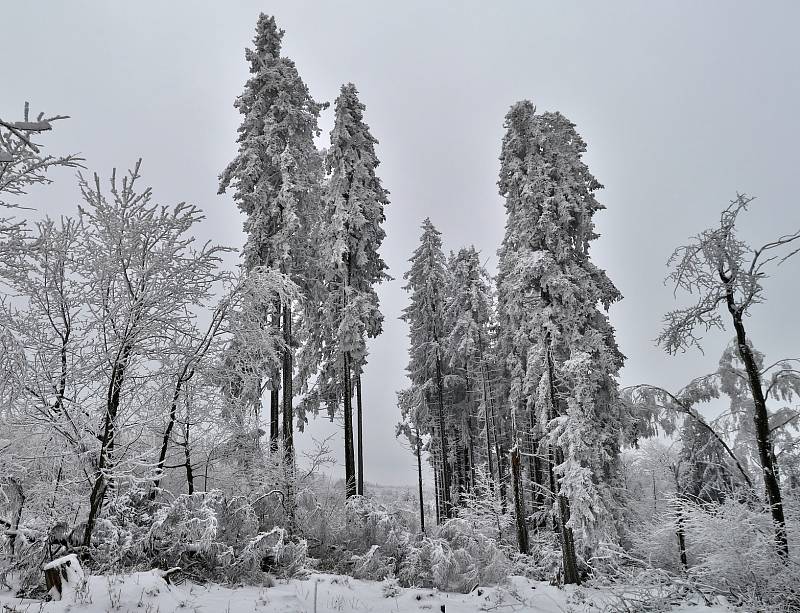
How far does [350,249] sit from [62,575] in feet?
46.0

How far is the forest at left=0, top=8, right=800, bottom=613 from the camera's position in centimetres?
657

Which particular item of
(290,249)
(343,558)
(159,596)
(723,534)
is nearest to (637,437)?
(723,534)

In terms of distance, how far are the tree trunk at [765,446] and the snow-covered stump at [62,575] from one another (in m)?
9.08

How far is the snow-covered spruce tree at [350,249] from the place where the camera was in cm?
1764

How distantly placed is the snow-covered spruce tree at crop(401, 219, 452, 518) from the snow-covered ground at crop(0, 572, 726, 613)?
51.5 ft

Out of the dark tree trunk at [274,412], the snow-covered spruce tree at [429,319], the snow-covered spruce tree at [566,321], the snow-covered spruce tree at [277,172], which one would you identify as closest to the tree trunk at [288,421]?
the snow-covered spruce tree at [277,172]

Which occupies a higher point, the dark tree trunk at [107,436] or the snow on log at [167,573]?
the dark tree trunk at [107,436]

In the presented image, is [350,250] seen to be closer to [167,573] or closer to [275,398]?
[275,398]

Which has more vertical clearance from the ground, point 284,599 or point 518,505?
point 284,599

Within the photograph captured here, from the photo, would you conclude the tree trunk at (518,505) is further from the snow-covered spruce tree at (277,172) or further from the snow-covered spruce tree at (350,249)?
the snow-covered spruce tree at (277,172)

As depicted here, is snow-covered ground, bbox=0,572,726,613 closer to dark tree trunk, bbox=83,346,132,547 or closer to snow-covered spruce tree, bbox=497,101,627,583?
dark tree trunk, bbox=83,346,132,547

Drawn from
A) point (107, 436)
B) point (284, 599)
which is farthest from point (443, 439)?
point (107, 436)

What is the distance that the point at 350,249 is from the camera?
1839 centimetres

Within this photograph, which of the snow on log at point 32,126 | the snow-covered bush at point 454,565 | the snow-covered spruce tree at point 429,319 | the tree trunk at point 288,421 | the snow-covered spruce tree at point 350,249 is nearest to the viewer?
the snow on log at point 32,126
